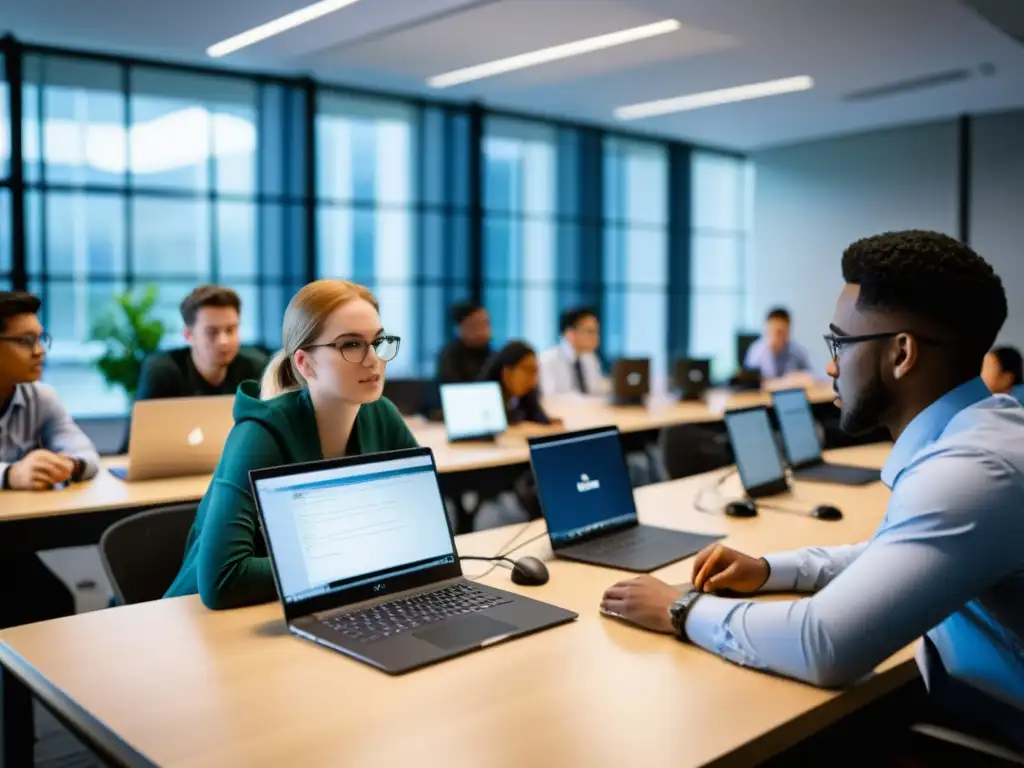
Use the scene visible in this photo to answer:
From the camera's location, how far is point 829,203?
36.0 ft

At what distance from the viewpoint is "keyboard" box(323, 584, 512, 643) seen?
169 centimetres

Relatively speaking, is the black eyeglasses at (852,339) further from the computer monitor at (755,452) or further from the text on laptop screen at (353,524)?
the computer monitor at (755,452)

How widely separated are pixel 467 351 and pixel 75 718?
469cm

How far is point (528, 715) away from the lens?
4.56ft

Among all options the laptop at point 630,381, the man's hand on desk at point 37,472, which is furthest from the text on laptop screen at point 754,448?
the laptop at point 630,381

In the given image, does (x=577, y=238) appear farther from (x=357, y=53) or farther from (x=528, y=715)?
(x=528, y=715)

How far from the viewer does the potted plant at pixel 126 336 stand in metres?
6.55

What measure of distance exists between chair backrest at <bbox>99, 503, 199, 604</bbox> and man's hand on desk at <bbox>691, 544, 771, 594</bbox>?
130cm

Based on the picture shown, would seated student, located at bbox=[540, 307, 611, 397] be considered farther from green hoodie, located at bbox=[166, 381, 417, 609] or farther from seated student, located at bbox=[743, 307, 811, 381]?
green hoodie, located at bbox=[166, 381, 417, 609]

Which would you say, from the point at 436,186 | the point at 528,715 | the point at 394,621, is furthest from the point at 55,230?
the point at 528,715

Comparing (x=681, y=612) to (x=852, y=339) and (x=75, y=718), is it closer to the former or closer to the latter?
(x=852, y=339)

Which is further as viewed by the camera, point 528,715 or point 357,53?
point 357,53

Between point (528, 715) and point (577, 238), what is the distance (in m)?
8.53

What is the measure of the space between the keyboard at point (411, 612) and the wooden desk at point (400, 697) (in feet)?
0.25
